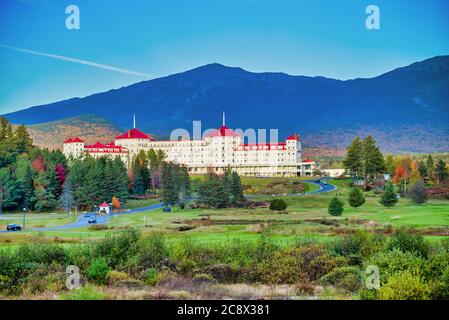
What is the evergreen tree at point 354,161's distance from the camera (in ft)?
74.5

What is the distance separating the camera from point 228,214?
67.7 ft

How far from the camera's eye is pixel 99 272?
14000 millimetres

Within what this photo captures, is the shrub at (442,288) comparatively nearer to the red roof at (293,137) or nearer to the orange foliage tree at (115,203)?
the orange foliage tree at (115,203)

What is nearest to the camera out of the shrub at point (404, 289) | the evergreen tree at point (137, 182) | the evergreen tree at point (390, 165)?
the shrub at point (404, 289)

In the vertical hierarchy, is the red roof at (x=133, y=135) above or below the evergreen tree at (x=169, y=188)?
above

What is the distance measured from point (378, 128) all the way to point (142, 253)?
13.3 metres

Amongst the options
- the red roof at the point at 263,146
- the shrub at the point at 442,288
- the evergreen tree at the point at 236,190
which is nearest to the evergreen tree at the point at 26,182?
the evergreen tree at the point at 236,190

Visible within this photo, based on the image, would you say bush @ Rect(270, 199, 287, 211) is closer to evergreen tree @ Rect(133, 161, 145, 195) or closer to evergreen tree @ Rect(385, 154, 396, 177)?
evergreen tree @ Rect(385, 154, 396, 177)

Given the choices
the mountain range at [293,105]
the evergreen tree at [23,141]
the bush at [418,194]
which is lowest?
the bush at [418,194]

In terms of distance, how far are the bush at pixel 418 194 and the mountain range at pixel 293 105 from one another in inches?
74.9

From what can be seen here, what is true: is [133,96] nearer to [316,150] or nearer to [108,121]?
[108,121]

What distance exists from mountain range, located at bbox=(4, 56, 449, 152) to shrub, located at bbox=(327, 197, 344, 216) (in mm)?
4001

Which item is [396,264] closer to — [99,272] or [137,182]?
[99,272]

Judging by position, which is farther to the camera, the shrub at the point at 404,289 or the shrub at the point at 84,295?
the shrub at the point at 84,295
